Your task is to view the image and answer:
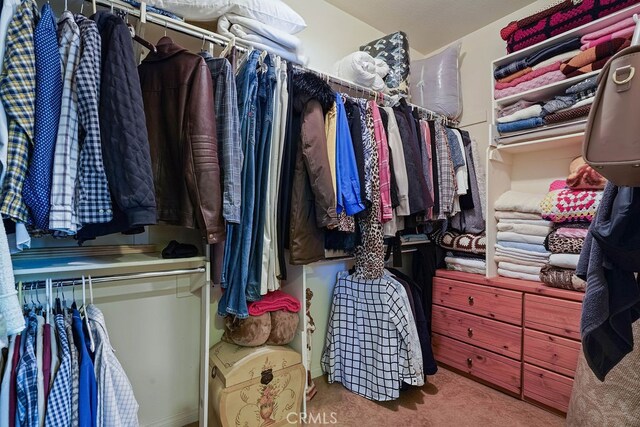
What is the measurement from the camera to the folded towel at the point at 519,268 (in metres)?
1.83

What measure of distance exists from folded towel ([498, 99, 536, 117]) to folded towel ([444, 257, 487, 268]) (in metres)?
0.98

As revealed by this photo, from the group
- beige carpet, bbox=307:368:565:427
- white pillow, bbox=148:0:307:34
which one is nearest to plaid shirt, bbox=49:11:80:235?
white pillow, bbox=148:0:307:34

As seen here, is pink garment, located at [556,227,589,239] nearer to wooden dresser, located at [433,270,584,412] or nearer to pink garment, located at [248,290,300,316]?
wooden dresser, located at [433,270,584,412]

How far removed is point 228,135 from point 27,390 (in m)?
0.97

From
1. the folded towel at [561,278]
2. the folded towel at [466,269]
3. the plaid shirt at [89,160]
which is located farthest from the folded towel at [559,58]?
the plaid shirt at [89,160]

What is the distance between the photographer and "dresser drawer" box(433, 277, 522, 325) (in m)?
1.80

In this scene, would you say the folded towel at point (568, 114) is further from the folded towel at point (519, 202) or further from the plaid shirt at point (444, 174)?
the plaid shirt at point (444, 174)

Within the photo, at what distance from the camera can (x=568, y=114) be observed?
1673 millimetres

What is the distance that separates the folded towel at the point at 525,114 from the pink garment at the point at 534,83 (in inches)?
5.0

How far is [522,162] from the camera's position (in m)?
2.17

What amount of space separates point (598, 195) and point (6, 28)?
2.41 metres

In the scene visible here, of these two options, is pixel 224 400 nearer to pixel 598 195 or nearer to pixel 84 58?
pixel 84 58

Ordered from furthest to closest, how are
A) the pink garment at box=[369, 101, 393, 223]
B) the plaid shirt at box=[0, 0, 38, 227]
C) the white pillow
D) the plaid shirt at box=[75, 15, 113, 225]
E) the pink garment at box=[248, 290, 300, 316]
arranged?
1. the pink garment at box=[369, 101, 393, 223]
2. the pink garment at box=[248, 290, 300, 316]
3. the white pillow
4. the plaid shirt at box=[75, 15, 113, 225]
5. the plaid shirt at box=[0, 0, 38, 227]

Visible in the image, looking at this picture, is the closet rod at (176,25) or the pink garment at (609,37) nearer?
the closet rod at (176,25)
